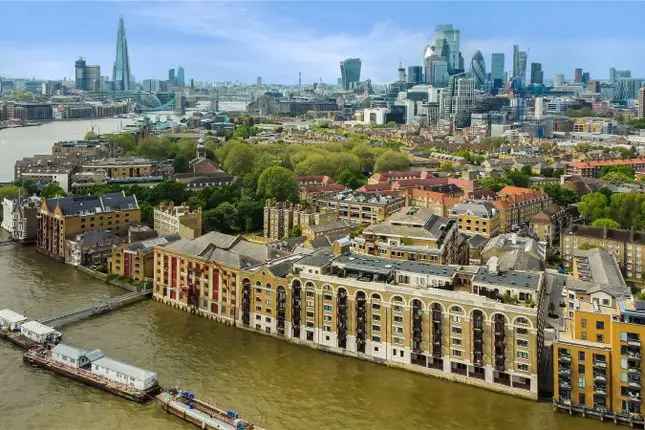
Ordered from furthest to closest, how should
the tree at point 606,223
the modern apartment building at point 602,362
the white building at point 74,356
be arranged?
the tree at point 606,223, the white building at point 74,356, the modern apartment building at point 602,362

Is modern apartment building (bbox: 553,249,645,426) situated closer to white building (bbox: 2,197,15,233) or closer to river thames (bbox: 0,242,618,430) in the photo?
river thames (bbox: 0,242,618,430)

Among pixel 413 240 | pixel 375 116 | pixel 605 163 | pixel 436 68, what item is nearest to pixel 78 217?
pixel 413 240

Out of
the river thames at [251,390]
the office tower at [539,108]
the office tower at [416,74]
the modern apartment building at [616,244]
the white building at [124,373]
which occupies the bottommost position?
the river thames at [251,390]

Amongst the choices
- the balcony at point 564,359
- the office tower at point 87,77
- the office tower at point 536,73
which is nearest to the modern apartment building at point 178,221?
the balcony at point 564,359

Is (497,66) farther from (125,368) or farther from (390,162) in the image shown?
(125,368)

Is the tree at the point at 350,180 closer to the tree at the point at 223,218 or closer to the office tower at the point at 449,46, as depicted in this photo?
the tree at the point at 223,218

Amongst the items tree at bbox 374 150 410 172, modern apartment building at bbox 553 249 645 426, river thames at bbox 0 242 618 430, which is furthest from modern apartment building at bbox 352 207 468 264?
tree at bbox 374 150 410 172
